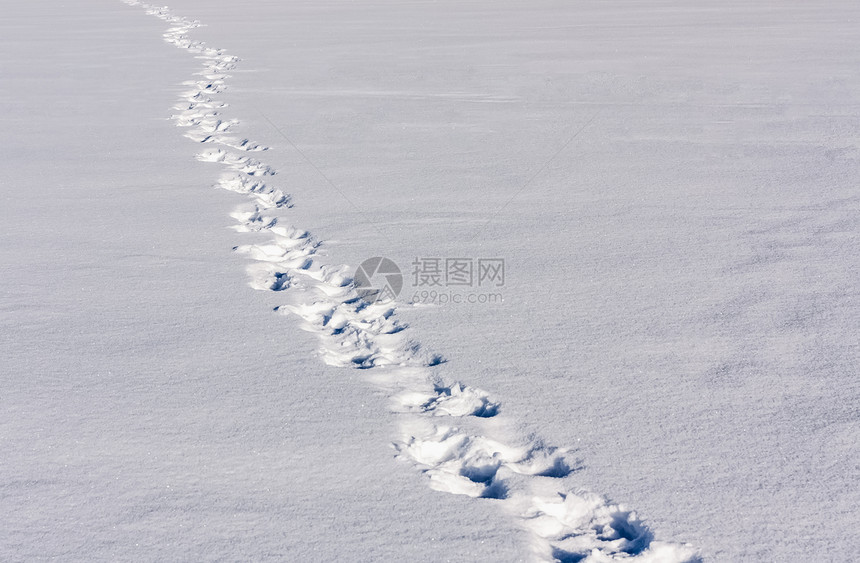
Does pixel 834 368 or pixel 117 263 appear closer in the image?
pixel 834 368

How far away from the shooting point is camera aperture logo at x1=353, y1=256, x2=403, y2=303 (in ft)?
9.69

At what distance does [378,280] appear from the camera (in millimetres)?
3088

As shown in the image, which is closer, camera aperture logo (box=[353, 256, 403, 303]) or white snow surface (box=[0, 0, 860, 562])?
white snow surface (box=[0, 0, 860, 562])

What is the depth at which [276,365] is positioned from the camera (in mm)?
2430

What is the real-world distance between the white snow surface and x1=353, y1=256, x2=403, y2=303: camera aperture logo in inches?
2.8

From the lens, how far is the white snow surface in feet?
5.74

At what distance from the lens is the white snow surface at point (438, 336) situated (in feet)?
5.74

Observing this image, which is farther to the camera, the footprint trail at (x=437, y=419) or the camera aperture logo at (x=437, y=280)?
the camera aperture logo at (x=437, y=280)

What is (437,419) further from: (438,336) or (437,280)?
(437,280)

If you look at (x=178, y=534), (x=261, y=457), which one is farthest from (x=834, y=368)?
(x=178, y=534)

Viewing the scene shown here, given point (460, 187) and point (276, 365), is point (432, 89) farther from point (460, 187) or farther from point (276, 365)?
point (276, 365)

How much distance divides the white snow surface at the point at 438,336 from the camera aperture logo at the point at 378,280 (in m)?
0.07

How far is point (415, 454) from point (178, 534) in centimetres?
58

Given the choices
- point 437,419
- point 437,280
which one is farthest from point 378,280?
point 437,419
